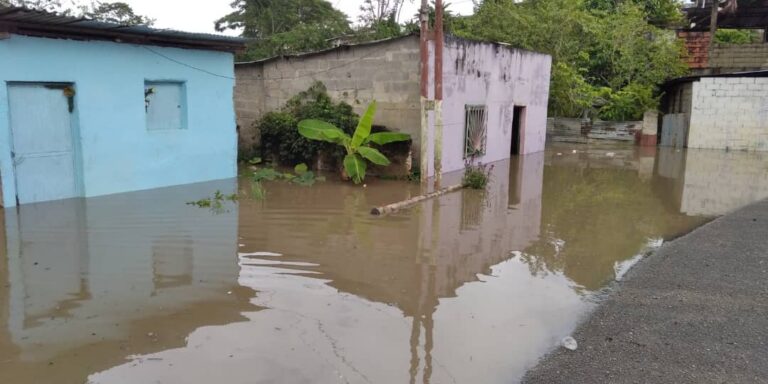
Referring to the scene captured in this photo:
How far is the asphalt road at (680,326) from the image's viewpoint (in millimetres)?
4508

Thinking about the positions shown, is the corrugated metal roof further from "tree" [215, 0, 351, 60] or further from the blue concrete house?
the blue concrete house

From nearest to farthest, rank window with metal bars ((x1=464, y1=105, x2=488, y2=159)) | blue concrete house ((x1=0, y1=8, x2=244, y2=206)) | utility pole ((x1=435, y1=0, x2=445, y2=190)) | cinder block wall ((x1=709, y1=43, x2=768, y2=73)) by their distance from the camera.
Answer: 1. blue concrete house ((x1=0, y1=8, x2=244, y2=206))
2. utility pole ((x1=435, y1=0, x2=445, y2=190))
3. window with metal bars ((x1=464, y1=105, x2=488, y2=159))
4. cinder block wall ((x1=709, y1=43, x2=768, y2=73))

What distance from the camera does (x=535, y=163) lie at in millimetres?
18812

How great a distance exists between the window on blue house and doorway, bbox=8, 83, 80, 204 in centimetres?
162

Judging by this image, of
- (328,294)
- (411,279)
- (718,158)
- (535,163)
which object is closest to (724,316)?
(411,279)

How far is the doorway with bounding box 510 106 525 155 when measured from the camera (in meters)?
20.7

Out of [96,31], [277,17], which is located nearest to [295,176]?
[96,31]

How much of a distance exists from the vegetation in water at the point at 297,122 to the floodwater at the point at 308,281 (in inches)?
100.0

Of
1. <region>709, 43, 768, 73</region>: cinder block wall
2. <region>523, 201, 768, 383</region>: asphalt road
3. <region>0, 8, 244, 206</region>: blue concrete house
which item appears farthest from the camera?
<region>709, 43, 768, 73</region>: cinder block wall

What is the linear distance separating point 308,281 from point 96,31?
6685mm

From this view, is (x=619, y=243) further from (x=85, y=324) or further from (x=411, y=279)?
(x=85, y=324)

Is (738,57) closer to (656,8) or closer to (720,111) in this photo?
(656,8)

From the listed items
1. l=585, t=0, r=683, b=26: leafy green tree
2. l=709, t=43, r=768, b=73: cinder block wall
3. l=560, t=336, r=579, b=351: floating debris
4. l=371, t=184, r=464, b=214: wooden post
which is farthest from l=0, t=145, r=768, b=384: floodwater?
l=585, t=0, r=683, b=26: leafy green tree

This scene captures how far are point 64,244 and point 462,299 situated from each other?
5.36m
